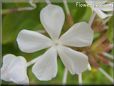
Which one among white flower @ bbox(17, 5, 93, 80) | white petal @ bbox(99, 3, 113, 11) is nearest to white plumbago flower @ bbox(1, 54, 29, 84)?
white flower @ bbox(17, 5, 93, 80)

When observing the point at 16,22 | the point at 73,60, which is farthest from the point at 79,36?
the point at 16,22

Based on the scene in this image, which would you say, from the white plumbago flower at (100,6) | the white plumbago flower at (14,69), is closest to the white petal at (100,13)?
the white plumbago flower at (100,6)

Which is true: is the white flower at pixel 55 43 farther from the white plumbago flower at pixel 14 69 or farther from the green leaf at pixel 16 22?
the green leaf at pixel 16 22

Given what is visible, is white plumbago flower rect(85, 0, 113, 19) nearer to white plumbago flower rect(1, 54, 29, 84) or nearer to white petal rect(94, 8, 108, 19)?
white petal rect(94, 8, 108, 19)

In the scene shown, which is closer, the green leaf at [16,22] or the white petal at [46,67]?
the white petal at [46,67]

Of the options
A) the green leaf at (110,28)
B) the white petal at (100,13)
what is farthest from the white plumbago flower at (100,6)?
the green leaf at (110,28)

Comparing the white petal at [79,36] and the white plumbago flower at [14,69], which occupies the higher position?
A: the white petal at [79,36]

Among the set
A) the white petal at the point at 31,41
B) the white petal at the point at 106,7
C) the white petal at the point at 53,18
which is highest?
the white petal at the point at 106,7
